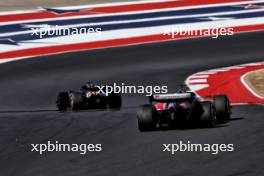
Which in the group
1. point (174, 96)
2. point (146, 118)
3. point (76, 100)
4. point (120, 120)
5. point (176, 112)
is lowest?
point (120, 120)

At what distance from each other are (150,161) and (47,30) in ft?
68.2

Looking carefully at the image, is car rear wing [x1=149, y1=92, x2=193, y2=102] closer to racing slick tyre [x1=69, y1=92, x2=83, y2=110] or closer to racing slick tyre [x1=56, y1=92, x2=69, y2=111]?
racing slick tyre [x1=69, y1=92, x2=83, y2=110]

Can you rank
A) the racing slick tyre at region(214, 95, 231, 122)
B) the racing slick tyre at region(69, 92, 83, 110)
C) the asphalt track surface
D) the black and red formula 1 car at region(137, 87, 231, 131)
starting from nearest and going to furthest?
the asphalt track surface, the black and red formula 1 car at region(137, 87, 231, 131), the racing slick tyre at region(214, 95, 231, 122), the racing slick tyre at region(69, 92, 83, 110)

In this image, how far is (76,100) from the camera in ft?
62.2

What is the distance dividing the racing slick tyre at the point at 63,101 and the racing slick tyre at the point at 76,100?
10 cm

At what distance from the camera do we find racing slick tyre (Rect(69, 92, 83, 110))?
745 inches

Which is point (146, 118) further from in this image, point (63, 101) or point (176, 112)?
point (63, 101)

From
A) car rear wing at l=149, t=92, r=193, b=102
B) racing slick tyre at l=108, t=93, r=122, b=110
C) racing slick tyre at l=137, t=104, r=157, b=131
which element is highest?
car rear wing at l=149, t=92, r=193, b=102

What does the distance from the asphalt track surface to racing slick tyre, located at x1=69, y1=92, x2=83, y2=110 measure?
39 cm

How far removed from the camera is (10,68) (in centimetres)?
2861

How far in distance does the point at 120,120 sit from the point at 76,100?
88.9 inches

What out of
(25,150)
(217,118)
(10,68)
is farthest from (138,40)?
(25,150)

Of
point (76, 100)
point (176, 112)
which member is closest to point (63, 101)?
point (76, 100)

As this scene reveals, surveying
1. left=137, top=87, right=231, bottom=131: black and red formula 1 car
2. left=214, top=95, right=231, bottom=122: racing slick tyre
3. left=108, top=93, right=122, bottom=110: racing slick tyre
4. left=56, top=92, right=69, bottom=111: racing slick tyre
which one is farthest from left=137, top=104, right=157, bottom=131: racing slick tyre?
left=56, top=92, right=69, bottom=111: racing slick tyre
